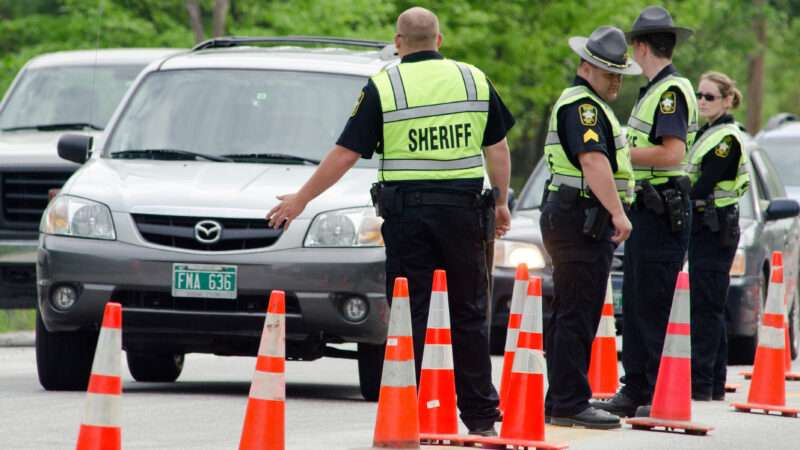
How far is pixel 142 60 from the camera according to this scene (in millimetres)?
16844

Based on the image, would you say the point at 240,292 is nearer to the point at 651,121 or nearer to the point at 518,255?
the point at 651,121

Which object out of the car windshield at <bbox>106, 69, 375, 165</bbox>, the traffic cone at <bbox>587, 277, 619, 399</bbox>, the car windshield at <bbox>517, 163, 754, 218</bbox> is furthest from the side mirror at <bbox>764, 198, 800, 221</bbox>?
the car windshield at <bbox>106, 69, 375, 165</bbox>

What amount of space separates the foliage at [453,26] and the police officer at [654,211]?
11.3 m

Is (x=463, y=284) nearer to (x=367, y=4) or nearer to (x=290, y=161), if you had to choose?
(x=290, y=161)

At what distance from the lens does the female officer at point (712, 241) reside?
10922mm

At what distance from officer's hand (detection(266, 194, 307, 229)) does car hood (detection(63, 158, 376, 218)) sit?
159 centimetres

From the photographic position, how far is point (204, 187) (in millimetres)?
10242

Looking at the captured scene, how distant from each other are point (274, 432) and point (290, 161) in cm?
391

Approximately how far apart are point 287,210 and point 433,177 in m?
0.68

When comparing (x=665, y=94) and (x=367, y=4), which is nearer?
(x=665, y=94)

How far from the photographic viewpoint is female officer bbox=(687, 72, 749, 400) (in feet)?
35.8

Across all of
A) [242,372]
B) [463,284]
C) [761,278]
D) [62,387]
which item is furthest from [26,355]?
[463,284]

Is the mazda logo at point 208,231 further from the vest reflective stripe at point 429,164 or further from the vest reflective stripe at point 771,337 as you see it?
the vest reflective stripe at point 771,337

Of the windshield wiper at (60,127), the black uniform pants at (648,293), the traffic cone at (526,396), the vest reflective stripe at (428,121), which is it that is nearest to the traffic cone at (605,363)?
the black uniform pants at (648,293)
